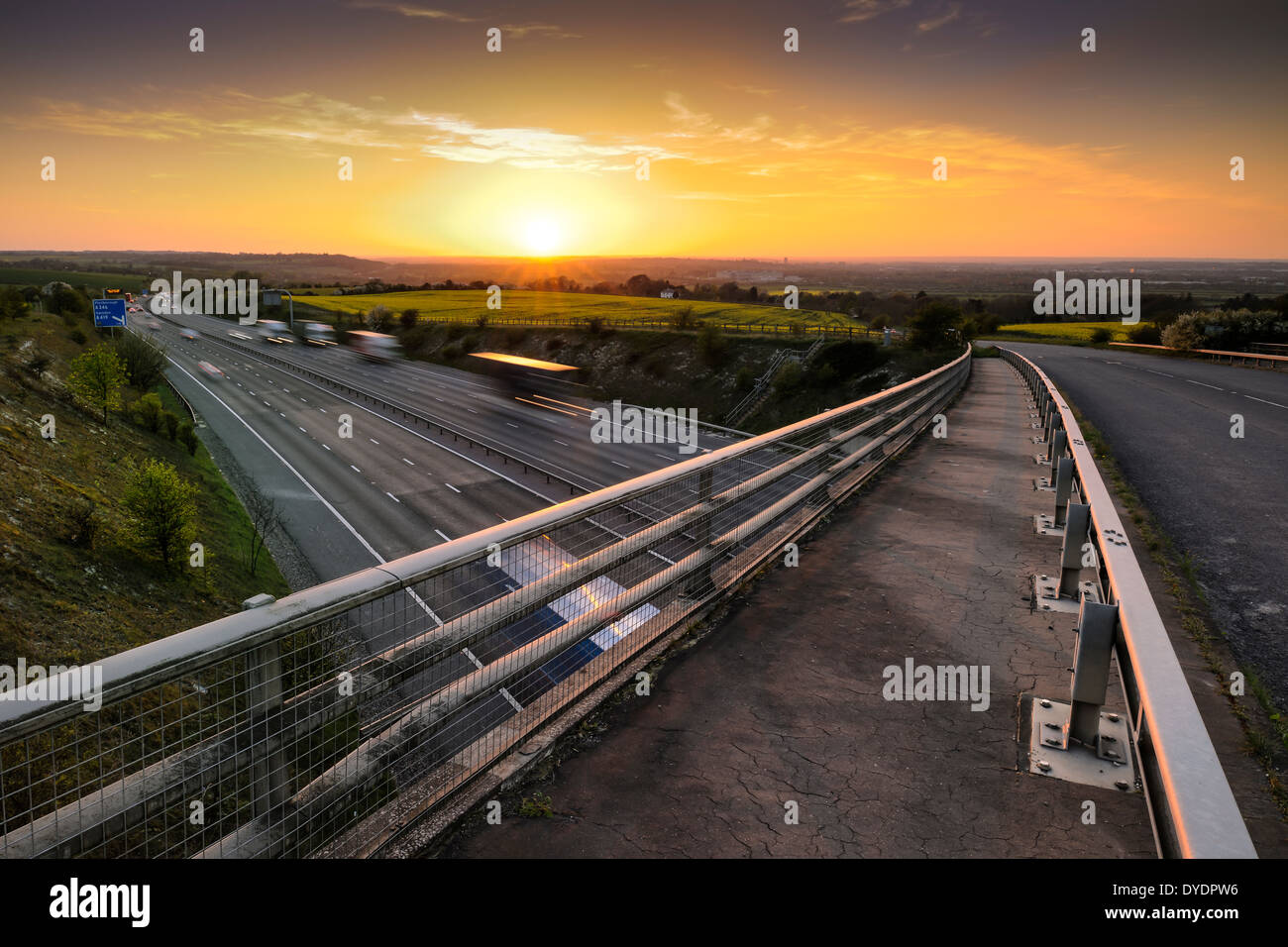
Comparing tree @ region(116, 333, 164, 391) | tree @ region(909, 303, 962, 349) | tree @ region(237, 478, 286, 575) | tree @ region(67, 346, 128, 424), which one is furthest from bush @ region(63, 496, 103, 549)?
tree @ region(909, 303, 962, 349)

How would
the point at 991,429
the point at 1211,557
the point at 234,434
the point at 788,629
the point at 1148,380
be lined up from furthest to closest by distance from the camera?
the point at 234,434 → the point at 1148,380 → the point at 991,429 → the point at 1211,557 → the point at 788,629

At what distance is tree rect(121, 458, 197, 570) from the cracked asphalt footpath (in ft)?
95.2

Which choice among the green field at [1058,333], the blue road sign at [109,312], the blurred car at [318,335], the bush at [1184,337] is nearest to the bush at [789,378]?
the green field at [1058,333]

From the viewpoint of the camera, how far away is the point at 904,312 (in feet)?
392

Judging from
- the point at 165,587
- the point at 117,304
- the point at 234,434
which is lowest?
the point at 165,587

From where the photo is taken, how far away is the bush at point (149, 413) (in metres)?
48.1

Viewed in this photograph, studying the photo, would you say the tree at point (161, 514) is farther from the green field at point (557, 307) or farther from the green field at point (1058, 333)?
the green field at point (557, 307)

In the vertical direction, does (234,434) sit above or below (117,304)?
below

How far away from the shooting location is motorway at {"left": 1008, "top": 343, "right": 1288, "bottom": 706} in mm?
5711

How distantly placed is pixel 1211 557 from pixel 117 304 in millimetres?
79702

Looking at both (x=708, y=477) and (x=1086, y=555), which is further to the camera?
(x=1086, y=555)
